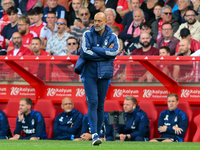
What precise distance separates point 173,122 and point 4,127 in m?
3.97

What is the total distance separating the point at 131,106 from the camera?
9.59 meters

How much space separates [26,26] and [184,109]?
554 cm

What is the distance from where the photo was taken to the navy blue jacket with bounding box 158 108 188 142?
366 inches

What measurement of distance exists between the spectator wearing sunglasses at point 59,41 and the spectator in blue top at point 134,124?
296 centimetres

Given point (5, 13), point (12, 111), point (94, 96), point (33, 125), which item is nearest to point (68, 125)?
point (33, 125)

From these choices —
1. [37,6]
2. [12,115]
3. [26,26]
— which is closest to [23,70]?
[12,115]

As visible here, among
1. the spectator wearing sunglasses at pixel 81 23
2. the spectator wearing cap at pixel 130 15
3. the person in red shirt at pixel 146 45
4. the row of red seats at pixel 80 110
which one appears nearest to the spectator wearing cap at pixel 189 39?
the person in red shirt at pixel 146 45

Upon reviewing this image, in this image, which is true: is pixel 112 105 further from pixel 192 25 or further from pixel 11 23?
pixel 11 23

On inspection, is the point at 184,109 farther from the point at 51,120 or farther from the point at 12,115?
the point at 12,115

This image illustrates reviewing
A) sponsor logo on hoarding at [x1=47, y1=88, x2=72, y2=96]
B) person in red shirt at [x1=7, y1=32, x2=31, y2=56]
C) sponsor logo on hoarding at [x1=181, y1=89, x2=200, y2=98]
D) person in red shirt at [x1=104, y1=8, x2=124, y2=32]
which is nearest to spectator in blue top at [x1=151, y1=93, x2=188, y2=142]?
sponsor logo on hoarding at [x1=181, y1=89, x2=200, y2=98]

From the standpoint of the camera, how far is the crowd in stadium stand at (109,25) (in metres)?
11.2

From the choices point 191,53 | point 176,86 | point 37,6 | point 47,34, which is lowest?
point 176,86

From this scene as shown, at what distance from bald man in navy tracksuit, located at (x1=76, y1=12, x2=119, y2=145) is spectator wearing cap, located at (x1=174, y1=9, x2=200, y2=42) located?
484 centimetres

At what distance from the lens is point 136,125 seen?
9602mm
